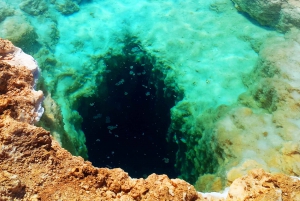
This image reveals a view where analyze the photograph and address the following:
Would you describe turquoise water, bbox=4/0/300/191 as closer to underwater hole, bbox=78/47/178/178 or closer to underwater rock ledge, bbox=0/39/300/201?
underwater hole, bbox=78/47/178/178

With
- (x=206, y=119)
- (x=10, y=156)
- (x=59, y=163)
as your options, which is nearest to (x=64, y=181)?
(x=59, y=163)

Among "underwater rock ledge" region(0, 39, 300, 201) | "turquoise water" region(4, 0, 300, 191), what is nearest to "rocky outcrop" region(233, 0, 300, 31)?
"turquoise water" region(4, 0, 300, 191)

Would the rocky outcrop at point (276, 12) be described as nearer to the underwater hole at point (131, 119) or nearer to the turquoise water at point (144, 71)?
the turquoise water at point (144, 71)

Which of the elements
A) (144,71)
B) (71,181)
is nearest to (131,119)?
(144,71)

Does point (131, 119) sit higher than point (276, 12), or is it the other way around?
point (276, 12)

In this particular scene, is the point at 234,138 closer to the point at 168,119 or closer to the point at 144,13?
the point at 168,119

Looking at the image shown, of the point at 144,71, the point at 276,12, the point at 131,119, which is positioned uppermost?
the point at 276,12

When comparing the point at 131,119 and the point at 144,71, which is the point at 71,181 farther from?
the point at 144,71
